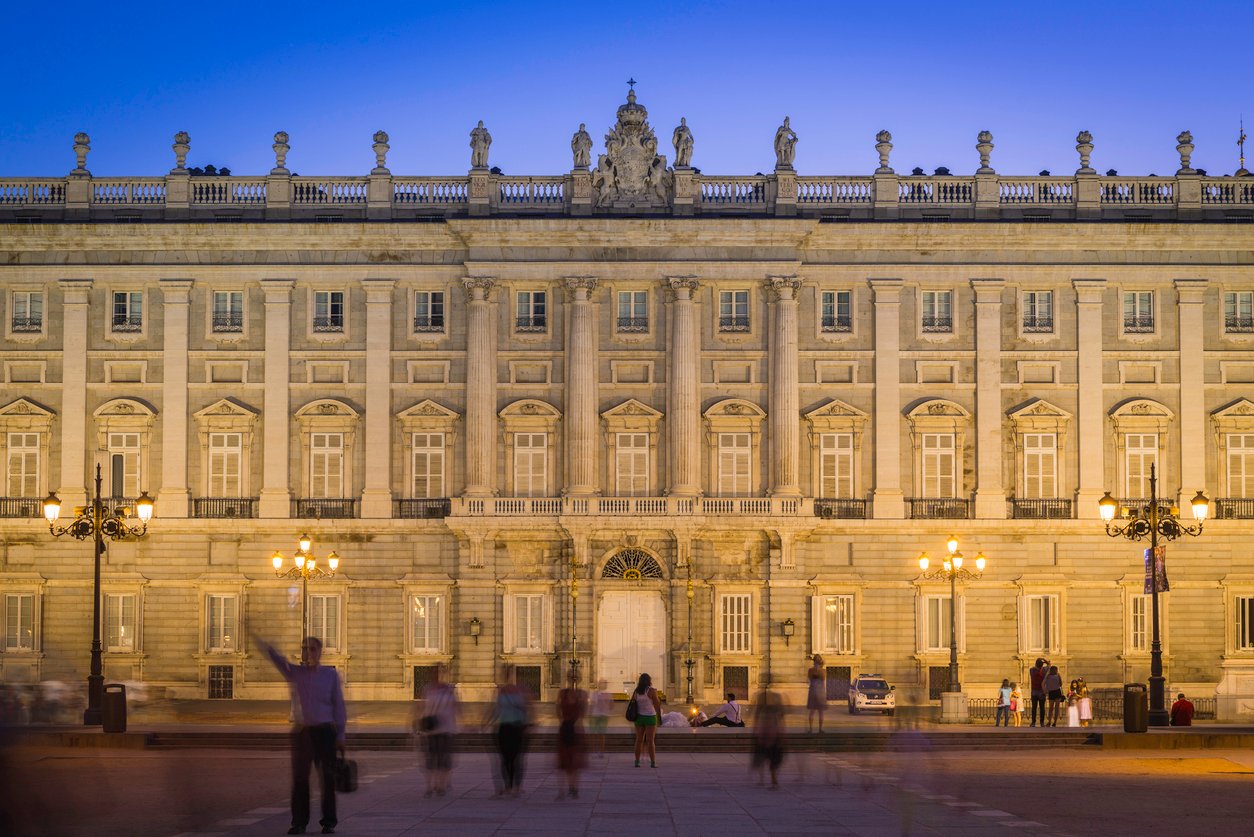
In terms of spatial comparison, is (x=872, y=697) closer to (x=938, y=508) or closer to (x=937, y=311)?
(x=938, y=508)

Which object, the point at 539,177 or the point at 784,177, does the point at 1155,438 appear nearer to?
the point at 784,177

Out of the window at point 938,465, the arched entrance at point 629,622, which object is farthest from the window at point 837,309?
the arched entrance at point 629,622

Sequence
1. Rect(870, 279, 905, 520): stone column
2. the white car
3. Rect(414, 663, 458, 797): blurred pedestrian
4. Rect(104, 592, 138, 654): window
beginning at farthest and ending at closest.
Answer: Rect(870, 279, 905, 520): stone column, Rect(104, 592, 138, 654): window, the white car, Rect(414, 663, 458, 797): blurred pedestrian

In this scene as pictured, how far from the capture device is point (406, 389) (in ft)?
195

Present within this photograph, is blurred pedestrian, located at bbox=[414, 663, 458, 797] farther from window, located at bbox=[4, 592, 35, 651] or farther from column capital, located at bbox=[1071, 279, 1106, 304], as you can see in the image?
column capital, located at bbox=[1071, 279, 1106, 304]

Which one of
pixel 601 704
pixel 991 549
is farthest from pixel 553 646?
pixel 601 704

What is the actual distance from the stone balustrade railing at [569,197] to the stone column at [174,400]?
274 centimetres

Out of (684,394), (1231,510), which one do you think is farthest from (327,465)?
(1231,510)

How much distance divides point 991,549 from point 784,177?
13544mm

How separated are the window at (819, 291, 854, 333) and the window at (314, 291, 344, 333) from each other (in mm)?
15444

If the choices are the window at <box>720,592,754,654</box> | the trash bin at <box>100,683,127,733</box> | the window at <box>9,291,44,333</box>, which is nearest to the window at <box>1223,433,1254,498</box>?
the window at <box>9,291,44,333</box>

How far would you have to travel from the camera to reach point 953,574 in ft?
164

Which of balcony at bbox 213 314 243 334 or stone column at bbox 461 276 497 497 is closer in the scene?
stone column at bbox 461 276 497 497

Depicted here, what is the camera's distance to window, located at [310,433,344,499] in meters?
59.5
